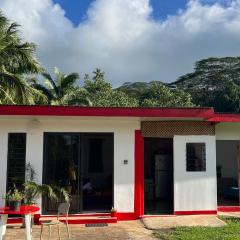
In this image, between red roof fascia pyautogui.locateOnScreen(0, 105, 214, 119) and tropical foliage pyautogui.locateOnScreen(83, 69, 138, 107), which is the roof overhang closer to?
red roof fascia pyautogui.locateOnScreen(0, 105, 214, 119)

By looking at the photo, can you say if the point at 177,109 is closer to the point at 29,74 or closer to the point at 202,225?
the point at 202,225

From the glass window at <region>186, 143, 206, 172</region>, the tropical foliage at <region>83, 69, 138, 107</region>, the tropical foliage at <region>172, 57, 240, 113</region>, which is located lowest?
the glass window at <region>186, 143, 206, 172</region>

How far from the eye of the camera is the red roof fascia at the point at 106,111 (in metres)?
10.9

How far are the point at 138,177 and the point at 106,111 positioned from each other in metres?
2.30

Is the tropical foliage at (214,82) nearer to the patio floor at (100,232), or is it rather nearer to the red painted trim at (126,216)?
the red painted trim at (126,216)

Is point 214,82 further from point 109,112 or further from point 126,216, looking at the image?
point 109,112

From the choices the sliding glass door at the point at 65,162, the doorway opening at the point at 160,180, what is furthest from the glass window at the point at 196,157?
the sliding glass door at the point at 65,162

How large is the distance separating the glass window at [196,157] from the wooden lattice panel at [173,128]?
0.39 m

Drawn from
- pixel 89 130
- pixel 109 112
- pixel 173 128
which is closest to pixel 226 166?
pixel 173 128

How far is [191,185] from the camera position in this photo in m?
12.6

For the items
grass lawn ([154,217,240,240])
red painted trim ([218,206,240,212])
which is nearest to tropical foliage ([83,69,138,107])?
red painted trim ([218,206,240,212])

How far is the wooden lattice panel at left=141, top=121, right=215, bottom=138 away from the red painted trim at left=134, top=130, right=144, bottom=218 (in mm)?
264

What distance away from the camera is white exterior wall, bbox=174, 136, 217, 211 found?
12.5 m

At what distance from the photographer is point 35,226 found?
11.1 metres
